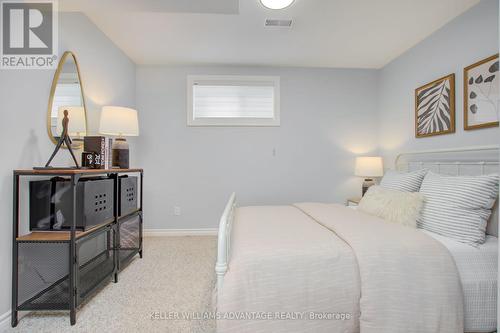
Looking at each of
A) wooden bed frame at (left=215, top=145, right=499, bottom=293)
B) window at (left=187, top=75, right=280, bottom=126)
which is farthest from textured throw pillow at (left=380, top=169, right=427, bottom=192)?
window at (left=187, top=75, right=280, bottom=126)

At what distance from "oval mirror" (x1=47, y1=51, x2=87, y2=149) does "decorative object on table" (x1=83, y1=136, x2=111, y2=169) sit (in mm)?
172

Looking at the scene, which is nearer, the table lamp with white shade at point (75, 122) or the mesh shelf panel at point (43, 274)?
the mesh shelf panel at point (43, 274)

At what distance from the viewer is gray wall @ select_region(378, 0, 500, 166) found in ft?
6.90

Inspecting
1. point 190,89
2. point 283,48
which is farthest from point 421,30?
point 190,89

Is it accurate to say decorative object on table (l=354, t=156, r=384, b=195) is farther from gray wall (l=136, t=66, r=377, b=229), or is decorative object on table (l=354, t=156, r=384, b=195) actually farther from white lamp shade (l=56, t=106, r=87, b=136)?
white lamp shade (l=56, t=106, r=87, b=136)

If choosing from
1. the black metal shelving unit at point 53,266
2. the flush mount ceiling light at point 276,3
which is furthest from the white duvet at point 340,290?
the flush mount ceiling light at point 276,3

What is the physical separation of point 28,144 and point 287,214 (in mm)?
2033

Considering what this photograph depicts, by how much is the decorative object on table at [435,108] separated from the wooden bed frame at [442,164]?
0.81 feet

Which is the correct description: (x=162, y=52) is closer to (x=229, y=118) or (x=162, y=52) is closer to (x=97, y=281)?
(x=229, y=118)

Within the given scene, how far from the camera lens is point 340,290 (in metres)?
1.29

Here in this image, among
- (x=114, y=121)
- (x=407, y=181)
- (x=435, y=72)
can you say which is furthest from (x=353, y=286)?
(x=435, y=72)

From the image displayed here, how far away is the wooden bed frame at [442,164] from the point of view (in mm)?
1256
